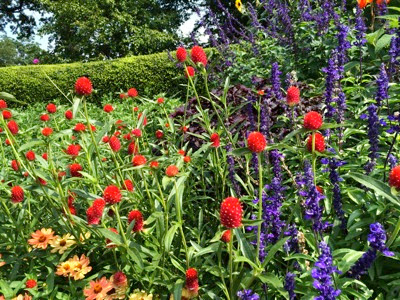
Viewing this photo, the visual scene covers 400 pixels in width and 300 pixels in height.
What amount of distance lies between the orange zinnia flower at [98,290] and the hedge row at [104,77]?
6.79m

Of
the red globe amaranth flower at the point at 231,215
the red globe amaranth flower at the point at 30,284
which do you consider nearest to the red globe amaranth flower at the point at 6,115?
the red globe amaranth flower at the point at 30,284

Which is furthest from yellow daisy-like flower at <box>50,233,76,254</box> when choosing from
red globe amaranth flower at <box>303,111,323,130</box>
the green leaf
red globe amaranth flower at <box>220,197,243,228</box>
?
the green leaf

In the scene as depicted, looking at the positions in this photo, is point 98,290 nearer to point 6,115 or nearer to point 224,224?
point 224,224

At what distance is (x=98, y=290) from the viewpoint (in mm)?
1549

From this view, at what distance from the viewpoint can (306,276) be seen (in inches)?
58.6

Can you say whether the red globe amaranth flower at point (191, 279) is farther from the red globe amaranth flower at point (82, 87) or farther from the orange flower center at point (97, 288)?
the red globe amaranth flower at point (82, 87)

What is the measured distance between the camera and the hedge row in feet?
27.9

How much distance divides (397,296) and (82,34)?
1643cm

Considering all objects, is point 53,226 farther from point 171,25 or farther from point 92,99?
point 171,25

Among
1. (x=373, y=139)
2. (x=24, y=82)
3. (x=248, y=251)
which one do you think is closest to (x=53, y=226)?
(x=248, y=251)

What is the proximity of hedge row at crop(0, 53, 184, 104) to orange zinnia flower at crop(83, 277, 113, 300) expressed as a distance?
22.3ft

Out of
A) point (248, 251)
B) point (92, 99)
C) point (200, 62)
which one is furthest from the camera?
point (92, 99)

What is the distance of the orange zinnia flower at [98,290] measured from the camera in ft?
4.99

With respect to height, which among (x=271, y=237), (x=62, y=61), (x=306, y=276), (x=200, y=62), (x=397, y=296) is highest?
(x=62, y=61)
